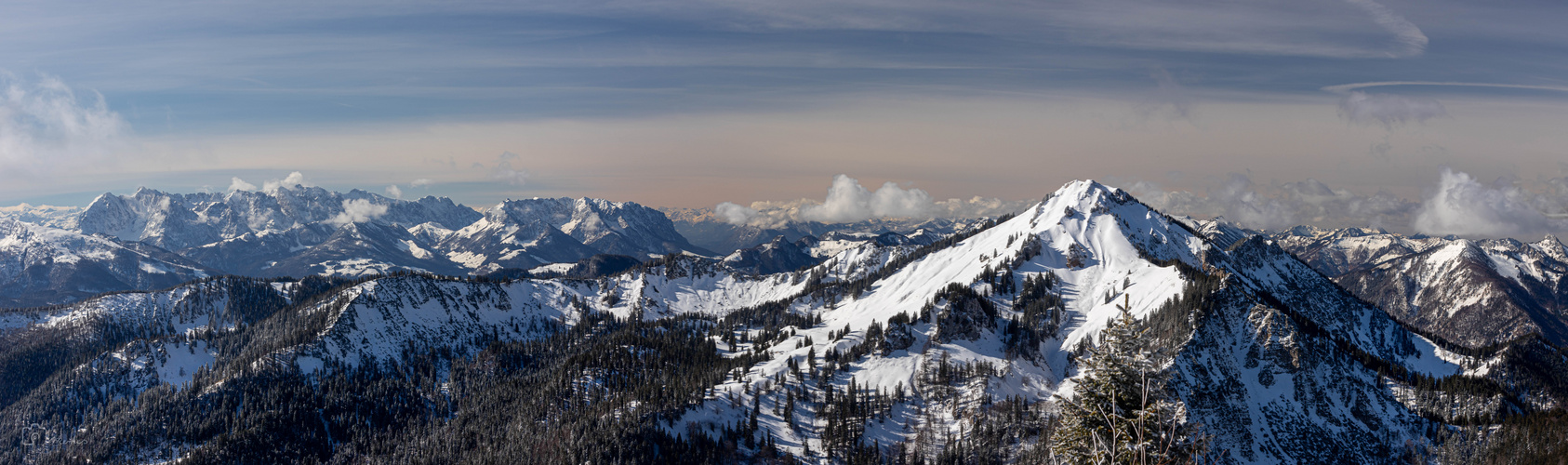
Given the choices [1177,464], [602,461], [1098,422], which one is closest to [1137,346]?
[1098,422]

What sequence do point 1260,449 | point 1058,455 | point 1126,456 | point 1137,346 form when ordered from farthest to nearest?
point 1260,449 < point 1058,455 < point 1137,346 < point 1126,456

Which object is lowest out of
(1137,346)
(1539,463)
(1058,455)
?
(1539,463)

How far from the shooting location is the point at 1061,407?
3934cm

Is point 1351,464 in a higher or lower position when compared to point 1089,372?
lower

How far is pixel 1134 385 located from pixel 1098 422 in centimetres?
272

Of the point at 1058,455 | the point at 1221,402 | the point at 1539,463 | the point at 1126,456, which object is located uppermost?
the point at 1126,456

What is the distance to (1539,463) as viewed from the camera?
645ft

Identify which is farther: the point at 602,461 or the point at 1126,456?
the point at 602,461

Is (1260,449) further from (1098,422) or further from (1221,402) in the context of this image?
(1098,422)

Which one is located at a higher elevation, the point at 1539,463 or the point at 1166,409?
the point at 1166,409

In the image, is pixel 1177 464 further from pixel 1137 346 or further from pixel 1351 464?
pixel 1351 464

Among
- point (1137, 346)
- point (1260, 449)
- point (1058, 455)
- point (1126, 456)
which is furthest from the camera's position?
point (1260, 449)

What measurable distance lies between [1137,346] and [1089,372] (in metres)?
3.13

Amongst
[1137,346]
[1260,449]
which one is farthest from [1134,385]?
[1260,449]
